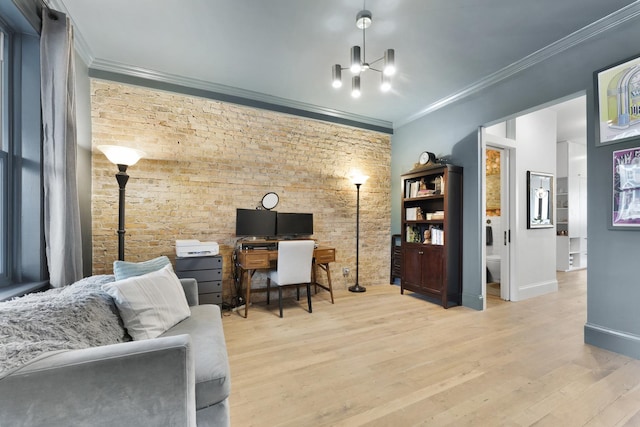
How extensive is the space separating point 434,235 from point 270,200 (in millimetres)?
2227

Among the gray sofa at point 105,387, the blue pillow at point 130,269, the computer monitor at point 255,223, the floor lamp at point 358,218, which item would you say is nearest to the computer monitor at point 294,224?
the computer monitor at point 255,223

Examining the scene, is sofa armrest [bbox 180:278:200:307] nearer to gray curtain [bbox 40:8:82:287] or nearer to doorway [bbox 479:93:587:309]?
gray curtain [bbox 40:8:82:287]

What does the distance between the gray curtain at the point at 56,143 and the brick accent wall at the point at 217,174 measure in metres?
1.22

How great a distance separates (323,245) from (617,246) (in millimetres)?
3083

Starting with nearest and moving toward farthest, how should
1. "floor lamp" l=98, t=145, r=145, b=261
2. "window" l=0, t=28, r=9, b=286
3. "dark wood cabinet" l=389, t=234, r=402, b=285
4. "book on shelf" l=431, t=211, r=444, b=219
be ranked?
"window" l=0, t=28, r=9, b=286 < "floor lamp" l=98, t=145, r=145, b=261 < "book on shelf" l=431, t=211, r=444, b=219 < "dark wood cabinet" l=389, t=234, r=402, b=285

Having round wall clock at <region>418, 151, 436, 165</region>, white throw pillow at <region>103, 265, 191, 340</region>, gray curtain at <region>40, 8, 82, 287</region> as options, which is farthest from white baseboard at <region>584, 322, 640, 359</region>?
gray curtain at <region>40, 8, 82, 287</region>

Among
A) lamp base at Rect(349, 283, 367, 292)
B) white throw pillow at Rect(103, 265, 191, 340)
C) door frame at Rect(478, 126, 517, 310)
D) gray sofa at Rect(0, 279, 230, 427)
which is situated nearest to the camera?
gray sofa at Rect(0, 279, 230, 427)

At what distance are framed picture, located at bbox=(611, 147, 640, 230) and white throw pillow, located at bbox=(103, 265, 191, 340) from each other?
10.9ft

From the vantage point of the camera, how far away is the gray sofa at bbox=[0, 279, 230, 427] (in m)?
0.78

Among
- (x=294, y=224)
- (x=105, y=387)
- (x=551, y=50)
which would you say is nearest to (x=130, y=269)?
(x=105, y=387)

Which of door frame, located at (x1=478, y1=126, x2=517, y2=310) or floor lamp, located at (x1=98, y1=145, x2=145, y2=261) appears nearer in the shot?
floor lamp, located at (x1=98, y1=145, x2=145, y2=261)

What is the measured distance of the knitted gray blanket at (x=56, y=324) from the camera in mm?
868

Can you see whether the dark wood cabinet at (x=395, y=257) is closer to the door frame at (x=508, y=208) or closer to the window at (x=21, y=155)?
the door frame at (x=508, y=208)

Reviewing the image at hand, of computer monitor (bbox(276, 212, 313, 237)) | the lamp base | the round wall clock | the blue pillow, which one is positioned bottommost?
the lamp base
